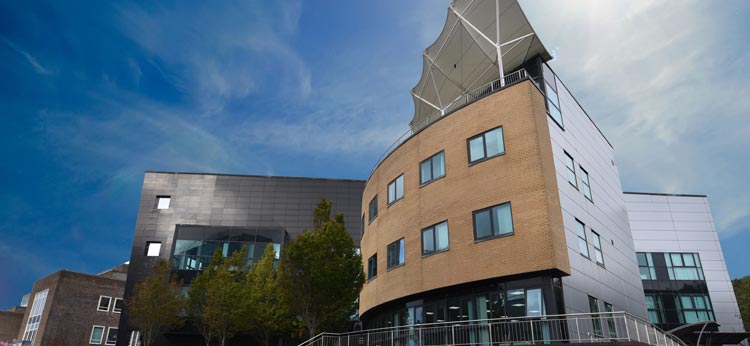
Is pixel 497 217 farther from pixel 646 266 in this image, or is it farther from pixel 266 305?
pixel 646 266

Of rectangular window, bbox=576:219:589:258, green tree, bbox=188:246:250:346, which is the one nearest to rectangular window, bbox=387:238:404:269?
rectangular window, bbox=576:219:589:258

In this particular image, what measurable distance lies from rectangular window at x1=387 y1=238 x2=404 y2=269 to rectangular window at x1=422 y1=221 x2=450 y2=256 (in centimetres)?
208

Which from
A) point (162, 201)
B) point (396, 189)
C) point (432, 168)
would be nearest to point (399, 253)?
point (396, 189)

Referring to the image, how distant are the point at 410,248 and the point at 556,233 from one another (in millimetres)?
7753

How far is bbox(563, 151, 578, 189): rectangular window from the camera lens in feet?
78.3

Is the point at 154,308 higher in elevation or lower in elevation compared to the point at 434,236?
lower

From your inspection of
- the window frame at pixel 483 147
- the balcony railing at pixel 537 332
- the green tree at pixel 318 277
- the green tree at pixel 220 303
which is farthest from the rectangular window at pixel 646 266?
the green tree at pixel 220 303

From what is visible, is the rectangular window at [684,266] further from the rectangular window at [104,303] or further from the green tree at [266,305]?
the rectangular window at [104,303]

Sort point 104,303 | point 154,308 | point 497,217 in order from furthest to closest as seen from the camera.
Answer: point 104,303 < point 154,308 < point 497,217

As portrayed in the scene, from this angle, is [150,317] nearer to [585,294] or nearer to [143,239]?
[143,239]

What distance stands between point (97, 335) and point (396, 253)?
163ft

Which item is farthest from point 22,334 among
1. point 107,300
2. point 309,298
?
point 309,298

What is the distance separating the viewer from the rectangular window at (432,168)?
2498 centimetres

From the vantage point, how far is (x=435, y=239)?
23.9 metres
